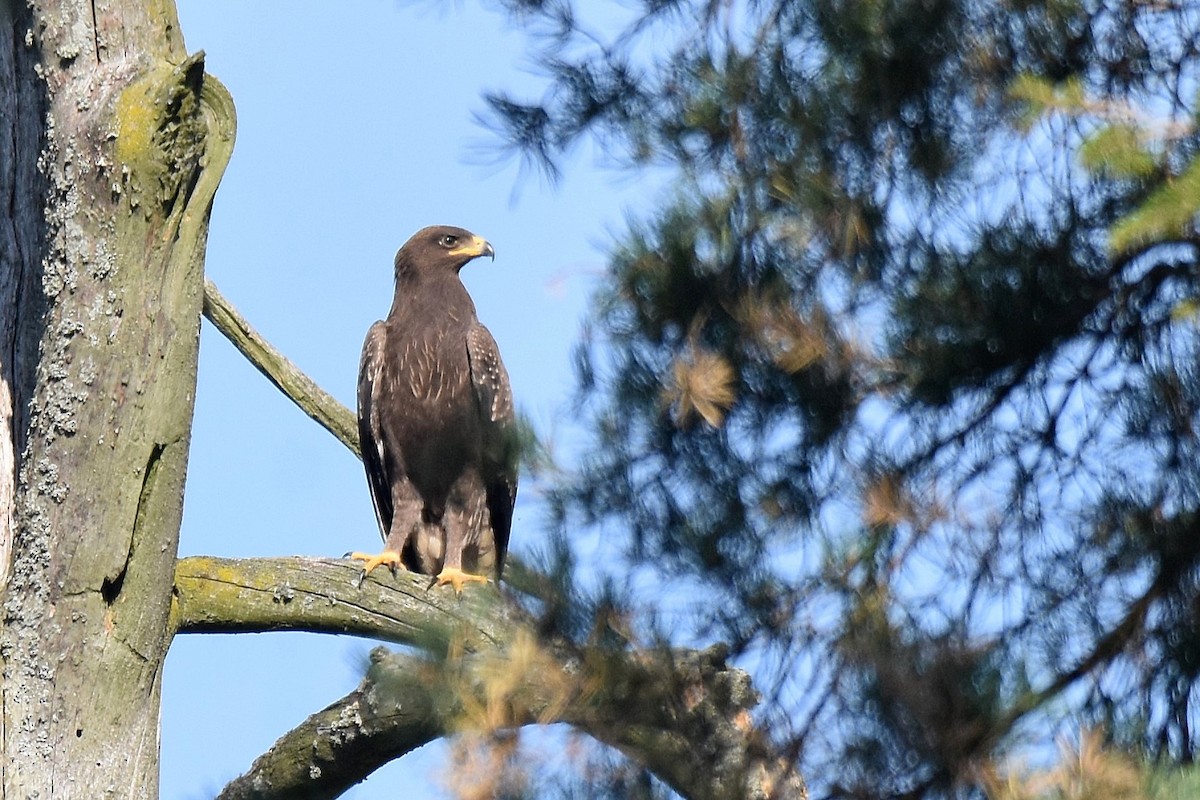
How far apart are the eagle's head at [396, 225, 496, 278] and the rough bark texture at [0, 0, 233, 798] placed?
2.78 metres

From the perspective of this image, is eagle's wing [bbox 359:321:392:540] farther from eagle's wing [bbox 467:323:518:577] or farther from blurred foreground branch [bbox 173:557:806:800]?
blurred foreground branch [bbox 173:557:806:800]

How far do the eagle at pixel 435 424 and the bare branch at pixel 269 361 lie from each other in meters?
0.39

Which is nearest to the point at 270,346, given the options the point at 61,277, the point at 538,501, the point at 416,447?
the point at 416,447

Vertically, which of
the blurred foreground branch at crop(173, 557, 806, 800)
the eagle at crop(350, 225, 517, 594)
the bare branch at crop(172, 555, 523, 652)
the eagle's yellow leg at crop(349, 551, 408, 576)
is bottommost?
the blurred foreground branch at crop(173, 557, 806, 800)

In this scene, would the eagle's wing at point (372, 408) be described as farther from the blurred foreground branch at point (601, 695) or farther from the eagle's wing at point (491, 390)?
the blurred foreground branch at point (601, 695)

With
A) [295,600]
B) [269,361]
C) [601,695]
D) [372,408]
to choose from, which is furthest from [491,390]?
[601,695]

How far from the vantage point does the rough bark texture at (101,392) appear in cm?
362

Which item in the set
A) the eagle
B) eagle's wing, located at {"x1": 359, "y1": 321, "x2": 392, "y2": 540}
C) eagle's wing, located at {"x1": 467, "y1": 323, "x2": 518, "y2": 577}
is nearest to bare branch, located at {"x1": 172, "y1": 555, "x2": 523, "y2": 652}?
eagle's wing, located at {"x1": 467, "y1": 323, "x2": 518, "y2": 577}

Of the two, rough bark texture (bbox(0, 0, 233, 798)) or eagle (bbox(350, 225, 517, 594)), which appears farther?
eagle (bbox(350, 225, 517, 594))

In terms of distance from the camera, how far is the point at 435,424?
614cm

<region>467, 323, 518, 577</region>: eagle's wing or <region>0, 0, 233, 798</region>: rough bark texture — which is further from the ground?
<region>467, 323, 518, 577</region>: eagle's wing

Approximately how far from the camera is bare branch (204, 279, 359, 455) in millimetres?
5039

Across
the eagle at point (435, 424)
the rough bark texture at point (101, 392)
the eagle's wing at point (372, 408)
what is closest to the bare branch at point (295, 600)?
the rough bark texture at point (101, 392)

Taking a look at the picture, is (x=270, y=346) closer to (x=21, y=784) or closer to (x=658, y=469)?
(x=21, y=784)
